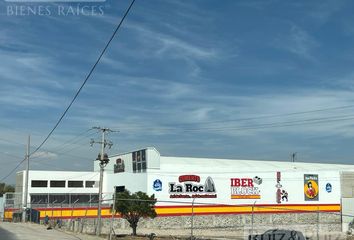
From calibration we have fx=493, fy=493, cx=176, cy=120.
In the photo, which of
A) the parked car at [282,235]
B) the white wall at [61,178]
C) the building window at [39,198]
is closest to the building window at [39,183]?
the white wall at [61,178]

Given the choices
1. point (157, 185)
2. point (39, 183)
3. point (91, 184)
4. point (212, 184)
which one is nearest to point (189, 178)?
point (212, 184)

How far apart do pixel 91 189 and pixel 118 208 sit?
49218 mm

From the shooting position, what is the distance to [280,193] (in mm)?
73000

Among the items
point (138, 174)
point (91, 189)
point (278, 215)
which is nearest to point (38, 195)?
point (91, 189)

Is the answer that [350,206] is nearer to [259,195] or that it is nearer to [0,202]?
[259,195]

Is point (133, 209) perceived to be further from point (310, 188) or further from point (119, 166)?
point (310, 188)

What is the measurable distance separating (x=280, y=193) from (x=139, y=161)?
21533mm

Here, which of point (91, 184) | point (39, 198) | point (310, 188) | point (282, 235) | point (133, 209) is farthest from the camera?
point (91, 184)

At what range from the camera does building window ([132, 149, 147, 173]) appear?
6762 cm

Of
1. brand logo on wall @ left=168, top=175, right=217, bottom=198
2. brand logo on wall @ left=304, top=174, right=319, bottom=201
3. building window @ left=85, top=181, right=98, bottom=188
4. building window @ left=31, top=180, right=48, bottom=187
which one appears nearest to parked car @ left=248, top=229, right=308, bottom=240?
brand logo on wall @ left=168, top=175, right=217, bottom=198

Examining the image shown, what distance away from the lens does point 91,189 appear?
286ft

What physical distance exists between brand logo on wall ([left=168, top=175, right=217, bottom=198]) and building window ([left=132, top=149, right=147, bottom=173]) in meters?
4.96

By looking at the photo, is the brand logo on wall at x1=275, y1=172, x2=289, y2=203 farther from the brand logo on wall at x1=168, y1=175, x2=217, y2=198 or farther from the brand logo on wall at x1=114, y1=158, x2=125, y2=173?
the brand logo on wall at x1=114, y1=158, x2=125, y2=173

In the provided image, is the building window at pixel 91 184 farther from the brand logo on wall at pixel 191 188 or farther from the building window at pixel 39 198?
the brand logo on wall at pixel 191 188
